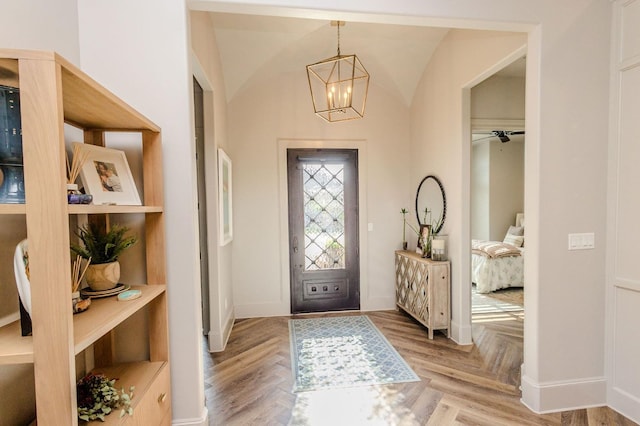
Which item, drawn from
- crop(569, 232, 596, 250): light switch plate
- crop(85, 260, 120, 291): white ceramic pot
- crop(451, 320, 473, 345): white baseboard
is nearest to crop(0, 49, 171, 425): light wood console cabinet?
crop(85, 260, 120, 291): white ceramic pot

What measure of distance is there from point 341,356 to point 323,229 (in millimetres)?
1682

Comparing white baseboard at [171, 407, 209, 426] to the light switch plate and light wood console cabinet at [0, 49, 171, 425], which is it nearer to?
light wood console cabinet at [0, 49, 171, 425]

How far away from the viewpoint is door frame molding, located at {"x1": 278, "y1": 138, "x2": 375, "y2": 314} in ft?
13.0

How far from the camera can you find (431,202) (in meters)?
3.70

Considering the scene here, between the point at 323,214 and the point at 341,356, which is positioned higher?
the point at 323,214

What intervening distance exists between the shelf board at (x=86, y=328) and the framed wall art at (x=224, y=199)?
160 cm

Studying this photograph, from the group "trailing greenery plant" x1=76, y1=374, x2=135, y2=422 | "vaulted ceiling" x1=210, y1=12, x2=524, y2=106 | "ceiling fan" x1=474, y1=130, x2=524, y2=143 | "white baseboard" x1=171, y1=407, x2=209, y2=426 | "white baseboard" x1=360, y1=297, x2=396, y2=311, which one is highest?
"vaulted ceiling" x1=210, y1=12, x2=524, y2=106

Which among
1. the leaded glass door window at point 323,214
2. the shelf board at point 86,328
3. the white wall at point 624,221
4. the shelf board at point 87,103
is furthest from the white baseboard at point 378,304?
the shelf board at point 87,103

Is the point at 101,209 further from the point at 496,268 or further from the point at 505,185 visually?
the point at 505,185

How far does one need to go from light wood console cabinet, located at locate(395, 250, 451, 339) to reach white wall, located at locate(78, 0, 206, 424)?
2.42m

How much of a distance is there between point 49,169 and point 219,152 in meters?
2.25

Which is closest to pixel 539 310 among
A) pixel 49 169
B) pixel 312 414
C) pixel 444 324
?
pixel 444 324

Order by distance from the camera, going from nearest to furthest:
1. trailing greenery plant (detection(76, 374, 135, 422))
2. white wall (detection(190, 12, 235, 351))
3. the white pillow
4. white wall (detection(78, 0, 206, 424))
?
trailing greenery plant (detection(76, 374, 135, 422)) < white wall (detection(78, 0, 206, 424)) < white wall (detection(190, 12, 235, 351)) < the white pillow

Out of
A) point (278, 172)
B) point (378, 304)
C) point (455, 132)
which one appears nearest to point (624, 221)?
point (455, 132)
